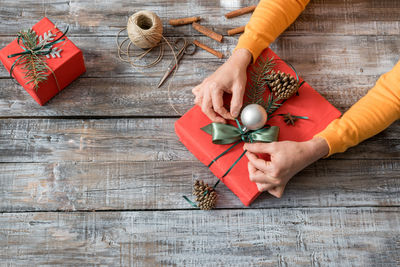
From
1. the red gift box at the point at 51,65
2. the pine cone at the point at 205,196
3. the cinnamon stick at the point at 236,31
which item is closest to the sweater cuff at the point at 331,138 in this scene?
the pine cone at the point at 205,196

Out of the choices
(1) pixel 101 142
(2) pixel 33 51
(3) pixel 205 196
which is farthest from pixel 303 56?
(2) pixel 33 51

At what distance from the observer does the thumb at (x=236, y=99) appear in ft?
3.21

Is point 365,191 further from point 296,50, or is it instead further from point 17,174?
point 17,174

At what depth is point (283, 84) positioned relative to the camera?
1.01 m

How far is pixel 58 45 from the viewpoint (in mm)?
1065

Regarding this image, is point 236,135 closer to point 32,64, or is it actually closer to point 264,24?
point 264,24

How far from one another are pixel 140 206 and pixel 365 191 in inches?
25.3

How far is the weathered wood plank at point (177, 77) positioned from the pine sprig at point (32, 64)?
12 centimetres

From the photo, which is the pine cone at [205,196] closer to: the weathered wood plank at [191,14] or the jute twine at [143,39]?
the jute twine at [143,39]

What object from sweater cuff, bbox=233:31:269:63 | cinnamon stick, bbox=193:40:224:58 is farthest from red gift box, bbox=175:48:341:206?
cinnamon stick, bbox=193:40:224:58

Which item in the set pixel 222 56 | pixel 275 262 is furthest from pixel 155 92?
pixel 275 262

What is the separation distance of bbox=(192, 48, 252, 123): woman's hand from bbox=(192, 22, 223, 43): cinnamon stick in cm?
20

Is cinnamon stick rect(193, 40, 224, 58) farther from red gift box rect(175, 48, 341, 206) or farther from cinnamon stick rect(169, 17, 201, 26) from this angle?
red gift box rect(175, 48, 341, 206)

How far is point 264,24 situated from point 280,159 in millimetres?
394
